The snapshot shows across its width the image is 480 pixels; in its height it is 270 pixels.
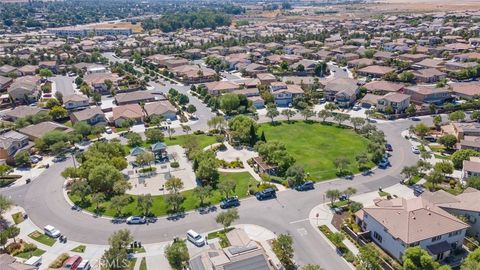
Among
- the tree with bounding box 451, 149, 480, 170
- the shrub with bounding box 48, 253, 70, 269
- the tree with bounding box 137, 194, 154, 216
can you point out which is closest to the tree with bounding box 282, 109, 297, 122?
the tree with bounding box 451, 149, 480, 170

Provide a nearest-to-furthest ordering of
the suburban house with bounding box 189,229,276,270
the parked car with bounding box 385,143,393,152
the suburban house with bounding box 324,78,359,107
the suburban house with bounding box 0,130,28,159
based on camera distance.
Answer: the suburban house with bounding box 189,229,276,270
the suburban house with bounding box 0,130,28,159
the parked car with bounding box 385,143,393,152
the suburban house with bounding box 324,78,359,107

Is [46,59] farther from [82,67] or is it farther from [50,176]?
[50,176]

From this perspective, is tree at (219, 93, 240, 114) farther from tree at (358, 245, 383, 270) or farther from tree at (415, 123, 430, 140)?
tree at (358, 245, 383, 270)

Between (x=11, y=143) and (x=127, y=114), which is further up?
(x=127, y=114)

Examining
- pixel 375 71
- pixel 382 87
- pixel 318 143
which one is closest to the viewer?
pixel 318 143

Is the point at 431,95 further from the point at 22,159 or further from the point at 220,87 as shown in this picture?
the point at 22,159

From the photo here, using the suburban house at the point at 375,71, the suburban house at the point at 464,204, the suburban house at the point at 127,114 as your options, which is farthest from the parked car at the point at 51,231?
the suburban house at the point at 375,71

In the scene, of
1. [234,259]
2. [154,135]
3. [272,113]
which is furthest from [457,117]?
[234,259]
